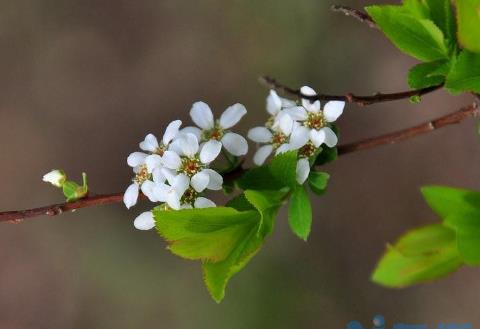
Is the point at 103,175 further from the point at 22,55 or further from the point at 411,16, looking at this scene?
the point at 411,16

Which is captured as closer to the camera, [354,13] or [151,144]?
[354,13]

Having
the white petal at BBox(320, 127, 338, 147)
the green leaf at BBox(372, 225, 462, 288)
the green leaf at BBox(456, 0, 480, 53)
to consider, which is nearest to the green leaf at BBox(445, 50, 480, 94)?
the green leaf at BBox(456, 0, 480, 53)

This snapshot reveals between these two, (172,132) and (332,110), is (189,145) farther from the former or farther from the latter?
(332,110)

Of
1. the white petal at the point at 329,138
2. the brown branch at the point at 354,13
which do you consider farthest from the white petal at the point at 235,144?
the brown branch at the point at 354,13

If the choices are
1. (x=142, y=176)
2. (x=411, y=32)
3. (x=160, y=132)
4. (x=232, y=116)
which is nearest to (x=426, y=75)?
(x=411, y=32)

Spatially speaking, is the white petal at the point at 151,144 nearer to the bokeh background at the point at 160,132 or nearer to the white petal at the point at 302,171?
the white petal at the point at 302,171

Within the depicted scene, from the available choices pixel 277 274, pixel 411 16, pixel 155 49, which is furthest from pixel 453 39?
pixel 155 49
